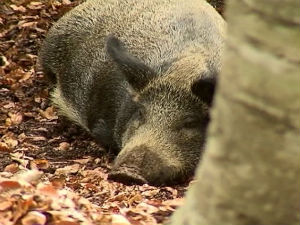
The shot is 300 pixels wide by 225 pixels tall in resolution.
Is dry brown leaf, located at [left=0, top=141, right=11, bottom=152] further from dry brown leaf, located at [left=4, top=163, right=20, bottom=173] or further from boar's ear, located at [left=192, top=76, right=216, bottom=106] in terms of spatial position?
boar's ear, located at [left=192, top=76, right=216, bottom=106]

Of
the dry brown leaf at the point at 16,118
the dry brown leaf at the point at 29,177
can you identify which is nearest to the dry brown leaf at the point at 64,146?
the dry brown leaf at the point at 16,118

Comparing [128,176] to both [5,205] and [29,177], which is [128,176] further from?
[5,205]

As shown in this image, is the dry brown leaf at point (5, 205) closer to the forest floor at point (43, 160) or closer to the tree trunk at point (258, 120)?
the forest floor at point (43, 160)

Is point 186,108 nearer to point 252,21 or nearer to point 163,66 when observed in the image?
point 163,66

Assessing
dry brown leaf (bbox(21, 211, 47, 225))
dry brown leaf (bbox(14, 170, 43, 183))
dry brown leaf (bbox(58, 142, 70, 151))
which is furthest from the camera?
dry brown leaf (bbox(58, 142, 70, 151))

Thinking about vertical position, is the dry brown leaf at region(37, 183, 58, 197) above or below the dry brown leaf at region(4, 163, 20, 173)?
above

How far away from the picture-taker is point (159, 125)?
20.7 ft

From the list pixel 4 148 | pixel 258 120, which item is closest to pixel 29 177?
pixel 258 120

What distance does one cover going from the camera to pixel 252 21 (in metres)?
1.82

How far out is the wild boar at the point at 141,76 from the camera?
6.24 metres

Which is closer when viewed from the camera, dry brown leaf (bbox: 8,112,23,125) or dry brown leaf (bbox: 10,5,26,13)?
dry brown leaf (bbox: 8,112,23,125)

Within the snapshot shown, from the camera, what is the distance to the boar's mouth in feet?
19.1

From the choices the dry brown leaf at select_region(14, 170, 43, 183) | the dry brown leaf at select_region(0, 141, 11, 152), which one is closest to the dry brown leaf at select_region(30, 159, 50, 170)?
the dry brown leaf at select_region(0, 141, 11, 152)

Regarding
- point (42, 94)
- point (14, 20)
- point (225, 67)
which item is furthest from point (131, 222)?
point (14, 20)
